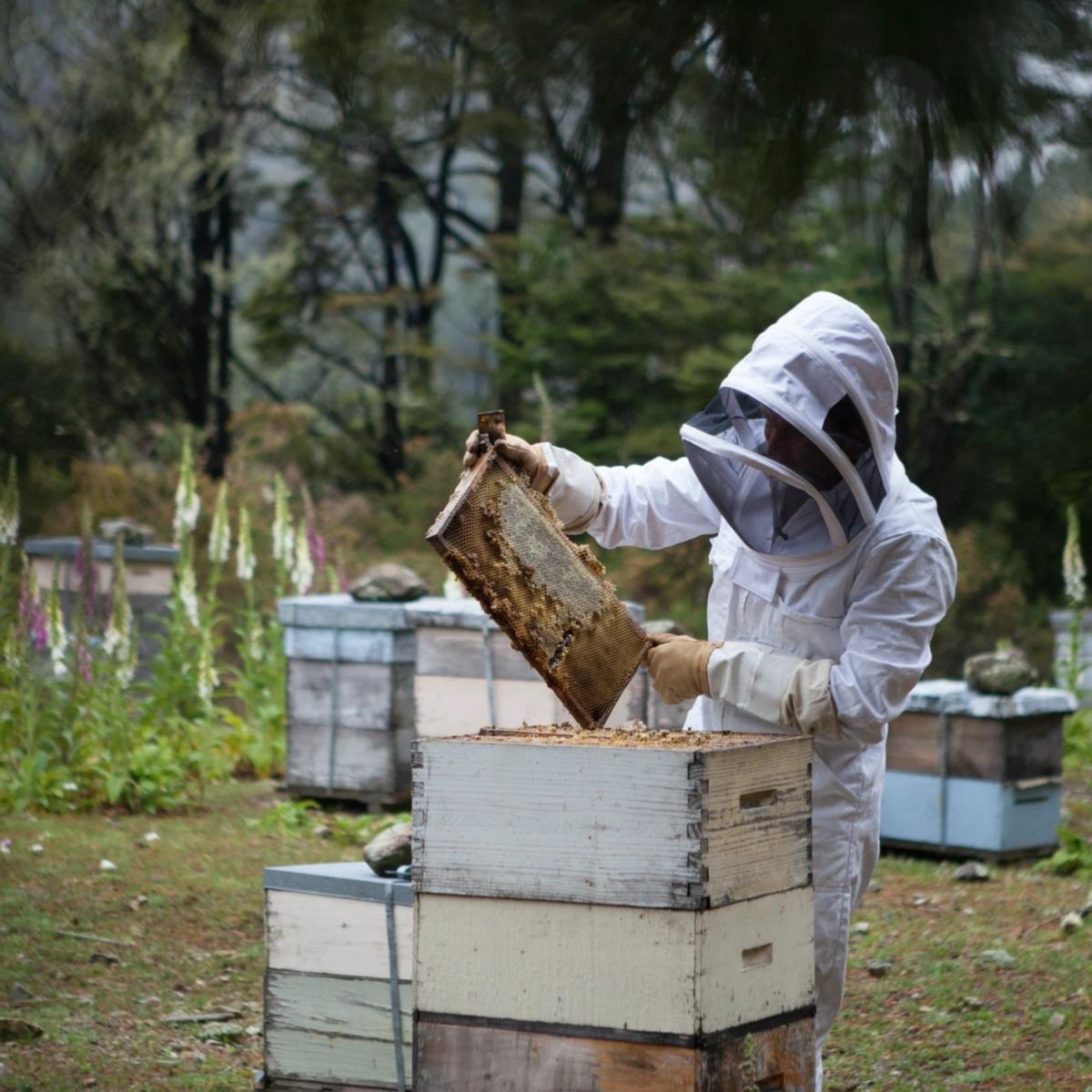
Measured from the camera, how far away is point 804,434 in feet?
7.69

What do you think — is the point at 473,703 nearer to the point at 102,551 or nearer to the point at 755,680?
the point at 102,551

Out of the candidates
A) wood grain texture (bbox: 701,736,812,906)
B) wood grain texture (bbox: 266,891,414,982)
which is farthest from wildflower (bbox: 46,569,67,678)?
wood grain texture (bbox: 701,736,812,906)

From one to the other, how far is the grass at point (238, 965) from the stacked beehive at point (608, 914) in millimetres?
1166

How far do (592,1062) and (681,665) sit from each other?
73 centimetres

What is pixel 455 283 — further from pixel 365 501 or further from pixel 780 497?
pixel 780 497

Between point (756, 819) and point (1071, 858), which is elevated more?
point (756, 819)

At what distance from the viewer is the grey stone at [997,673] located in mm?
5324

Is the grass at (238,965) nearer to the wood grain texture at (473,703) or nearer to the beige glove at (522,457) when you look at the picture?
the wood grain texture at (473,703)

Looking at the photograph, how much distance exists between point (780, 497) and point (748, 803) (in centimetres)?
59

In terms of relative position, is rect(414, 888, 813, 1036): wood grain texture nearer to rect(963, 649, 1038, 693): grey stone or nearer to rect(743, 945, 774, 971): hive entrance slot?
rect(743, 945, 774, 971): hive entrance slot

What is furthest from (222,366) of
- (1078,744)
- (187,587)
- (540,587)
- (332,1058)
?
(540,587)

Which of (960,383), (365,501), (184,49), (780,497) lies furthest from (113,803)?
(365,501)

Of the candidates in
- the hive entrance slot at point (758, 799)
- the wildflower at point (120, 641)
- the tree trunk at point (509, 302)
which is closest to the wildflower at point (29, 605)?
the wildflower at point (120, 641)

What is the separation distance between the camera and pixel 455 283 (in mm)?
13914
